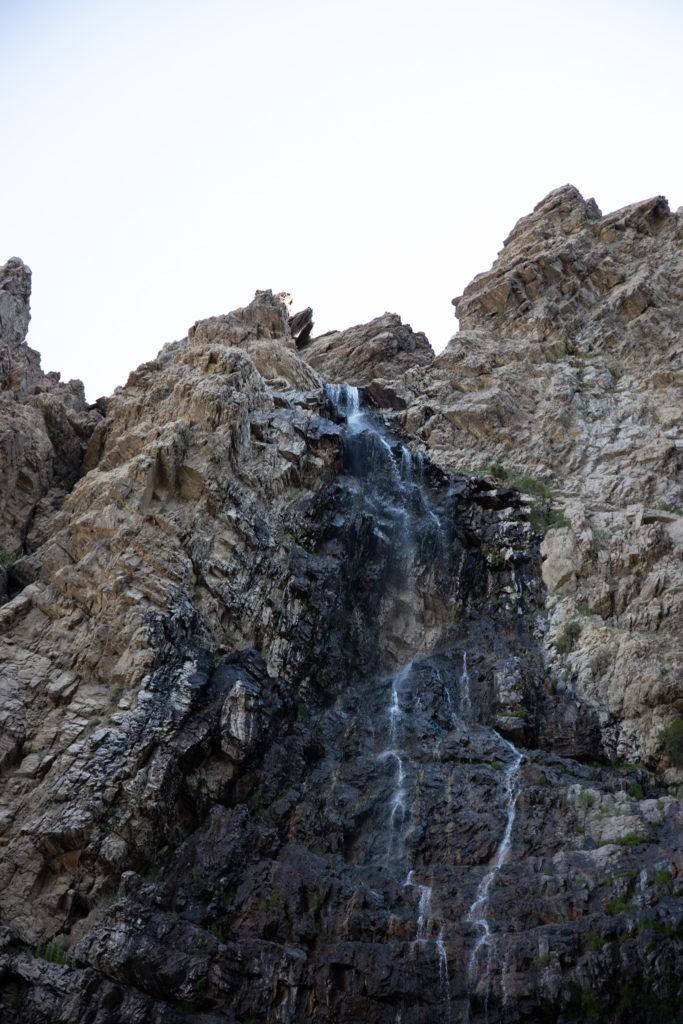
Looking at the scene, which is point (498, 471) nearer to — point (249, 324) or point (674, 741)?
point (674, 741)

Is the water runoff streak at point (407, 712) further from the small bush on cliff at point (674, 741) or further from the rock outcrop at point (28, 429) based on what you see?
the rock outcrop at point (28, 429)

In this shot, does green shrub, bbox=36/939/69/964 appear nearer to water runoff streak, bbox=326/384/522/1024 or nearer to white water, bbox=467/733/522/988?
water runoff streak, bbox=326/384/522/1024

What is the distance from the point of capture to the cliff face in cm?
1734

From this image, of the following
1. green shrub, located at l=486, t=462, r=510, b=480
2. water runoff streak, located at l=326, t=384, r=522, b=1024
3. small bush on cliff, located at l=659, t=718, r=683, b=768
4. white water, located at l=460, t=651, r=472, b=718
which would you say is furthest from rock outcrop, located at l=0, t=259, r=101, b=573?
small bush on cliff, located at l=659, t=718, r=683, b=768

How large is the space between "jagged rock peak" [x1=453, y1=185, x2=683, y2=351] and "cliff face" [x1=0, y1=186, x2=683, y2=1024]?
41cm

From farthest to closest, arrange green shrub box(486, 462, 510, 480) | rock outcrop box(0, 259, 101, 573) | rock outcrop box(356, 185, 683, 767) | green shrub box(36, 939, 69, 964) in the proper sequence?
green shrub box(486, 462, 510, 480)
rock outcrop box(0, 259, 101, 573)
rock outcrop box(356, 185, 683, 767)
green shrub box(36, 939, 69, 964)

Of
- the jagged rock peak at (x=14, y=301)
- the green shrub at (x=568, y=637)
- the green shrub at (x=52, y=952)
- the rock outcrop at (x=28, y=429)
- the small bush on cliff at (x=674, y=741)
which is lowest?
the green shrub at (x=52, y=952)

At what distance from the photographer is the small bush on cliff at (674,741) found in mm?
21516

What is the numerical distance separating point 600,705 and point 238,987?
13.6 m

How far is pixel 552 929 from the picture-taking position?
17266 millimetres

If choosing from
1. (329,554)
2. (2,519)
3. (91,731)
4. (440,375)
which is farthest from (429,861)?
(440,375)

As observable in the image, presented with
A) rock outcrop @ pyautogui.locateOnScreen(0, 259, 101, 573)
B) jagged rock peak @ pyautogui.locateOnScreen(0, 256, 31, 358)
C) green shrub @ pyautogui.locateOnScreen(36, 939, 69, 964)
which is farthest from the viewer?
jagged rock peak @ pyautogui.locateOnScreen(0, 256, 31, 358)

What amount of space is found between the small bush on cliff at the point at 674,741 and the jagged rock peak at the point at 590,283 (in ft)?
76.3

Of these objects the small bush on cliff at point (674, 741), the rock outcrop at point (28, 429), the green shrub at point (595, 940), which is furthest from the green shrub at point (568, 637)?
the rock outcrop at point (28, 429)
